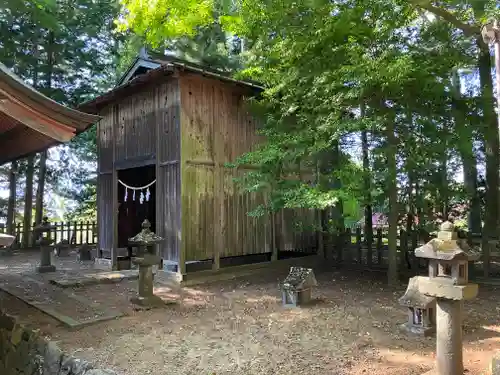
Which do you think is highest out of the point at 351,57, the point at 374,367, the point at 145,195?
the point at 351,57

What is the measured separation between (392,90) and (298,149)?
2.05m

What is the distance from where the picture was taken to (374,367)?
4496mm

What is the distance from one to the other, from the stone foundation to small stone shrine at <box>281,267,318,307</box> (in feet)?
12.1

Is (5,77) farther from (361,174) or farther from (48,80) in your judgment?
(48,80)

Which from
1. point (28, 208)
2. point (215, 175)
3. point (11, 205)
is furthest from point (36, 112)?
point (11, 205)

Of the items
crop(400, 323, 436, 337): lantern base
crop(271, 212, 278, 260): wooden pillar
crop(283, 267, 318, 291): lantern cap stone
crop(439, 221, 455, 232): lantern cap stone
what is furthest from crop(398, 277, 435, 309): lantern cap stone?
crop(271, 212, 278, 260): wooden pillar

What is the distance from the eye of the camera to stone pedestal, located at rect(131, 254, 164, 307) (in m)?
7.37

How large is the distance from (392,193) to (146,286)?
5216mm

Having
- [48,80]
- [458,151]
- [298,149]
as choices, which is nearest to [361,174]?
[298,149]

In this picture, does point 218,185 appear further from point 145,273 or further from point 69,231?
point 69,231

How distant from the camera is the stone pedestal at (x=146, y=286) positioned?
290 inches

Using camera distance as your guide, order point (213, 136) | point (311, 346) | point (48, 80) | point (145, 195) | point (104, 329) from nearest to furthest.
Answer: point (311, 346), point (104, 329), point (213, 136), point (145, 195), point (48, 80)

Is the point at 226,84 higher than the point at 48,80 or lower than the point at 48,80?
lower

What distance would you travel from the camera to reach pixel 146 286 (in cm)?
745
